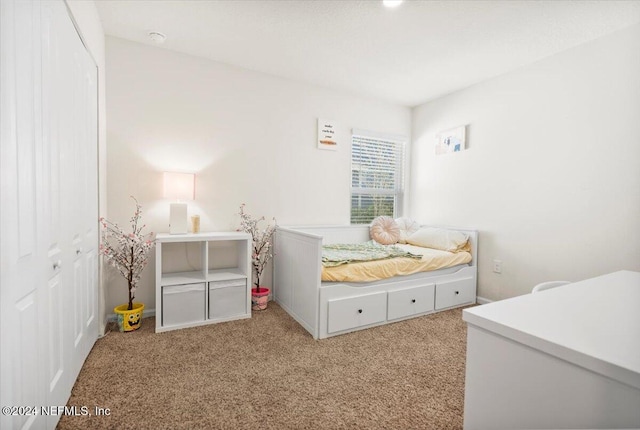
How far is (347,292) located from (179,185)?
1744 millimetres

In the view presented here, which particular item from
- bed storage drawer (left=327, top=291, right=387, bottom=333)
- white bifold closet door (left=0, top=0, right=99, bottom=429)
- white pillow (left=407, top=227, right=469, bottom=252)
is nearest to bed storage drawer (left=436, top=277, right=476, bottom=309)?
white pillow (left=407, top=227, right=469, bottom=252)

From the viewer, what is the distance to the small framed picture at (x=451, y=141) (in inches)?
136

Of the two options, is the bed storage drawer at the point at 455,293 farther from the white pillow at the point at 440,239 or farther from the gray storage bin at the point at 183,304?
the gray storage bin at the point at 183,304

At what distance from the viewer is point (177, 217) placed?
2.61m

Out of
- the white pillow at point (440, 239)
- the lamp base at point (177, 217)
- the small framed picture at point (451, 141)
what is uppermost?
the small framed picture at point (451, 141)

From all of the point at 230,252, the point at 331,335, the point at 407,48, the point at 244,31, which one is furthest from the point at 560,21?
the point at 230,252

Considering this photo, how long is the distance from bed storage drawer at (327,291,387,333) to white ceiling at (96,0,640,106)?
7.13 feet

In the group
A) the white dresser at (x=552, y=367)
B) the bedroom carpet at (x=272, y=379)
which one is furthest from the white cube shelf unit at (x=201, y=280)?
the white dresser at (x=552, y=367)

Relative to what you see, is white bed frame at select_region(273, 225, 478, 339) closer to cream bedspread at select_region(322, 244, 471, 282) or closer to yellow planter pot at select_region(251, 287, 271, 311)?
cream bedspread at select_region(322, 244, 471, 282)

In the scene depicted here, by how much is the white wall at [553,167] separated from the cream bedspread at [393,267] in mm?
516

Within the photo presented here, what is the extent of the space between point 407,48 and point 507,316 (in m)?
→ 2.57

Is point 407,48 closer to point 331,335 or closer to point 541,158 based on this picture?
point 541,158

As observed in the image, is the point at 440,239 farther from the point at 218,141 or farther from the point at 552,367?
the point at 552,367

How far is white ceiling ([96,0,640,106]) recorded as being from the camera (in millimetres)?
2098
